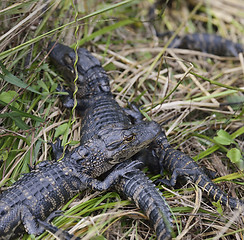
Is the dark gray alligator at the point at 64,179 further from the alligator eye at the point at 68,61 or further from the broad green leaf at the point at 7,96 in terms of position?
the alligator eye at the point at 68,61

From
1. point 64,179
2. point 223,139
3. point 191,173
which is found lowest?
point 191,173

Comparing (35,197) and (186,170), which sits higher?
(35,197)

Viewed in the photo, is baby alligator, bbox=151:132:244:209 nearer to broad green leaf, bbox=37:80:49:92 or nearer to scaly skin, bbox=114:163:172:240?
scaly skin, bbox=114:163:172:240

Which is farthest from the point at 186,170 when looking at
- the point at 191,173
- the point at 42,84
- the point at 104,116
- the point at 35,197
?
the point at 42,84

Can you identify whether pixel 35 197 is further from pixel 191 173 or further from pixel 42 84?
pixel 191 173

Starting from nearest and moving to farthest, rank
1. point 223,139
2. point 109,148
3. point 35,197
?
1. point 35,197
2. point 109,148
3. point 223,139

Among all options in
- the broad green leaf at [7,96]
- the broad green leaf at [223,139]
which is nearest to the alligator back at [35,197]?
Result: the broad green leaf at [7,96]
